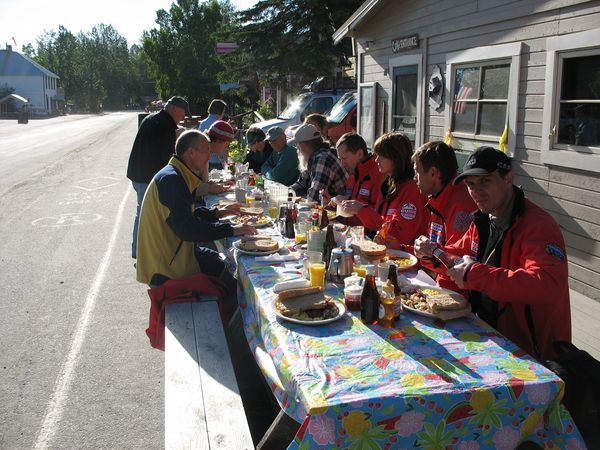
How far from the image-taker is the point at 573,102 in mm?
6066

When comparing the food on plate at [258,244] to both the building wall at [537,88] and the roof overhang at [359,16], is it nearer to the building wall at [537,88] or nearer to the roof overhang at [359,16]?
the building wall at [537,88]

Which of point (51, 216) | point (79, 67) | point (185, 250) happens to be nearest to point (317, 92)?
point (51, 216)

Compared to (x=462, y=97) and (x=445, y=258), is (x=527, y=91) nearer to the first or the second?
(x=462, y=97)

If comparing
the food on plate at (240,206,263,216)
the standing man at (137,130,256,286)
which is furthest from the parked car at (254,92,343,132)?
the standing man at (137,130,256,286)

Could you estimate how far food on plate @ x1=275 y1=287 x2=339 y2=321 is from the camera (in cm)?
289

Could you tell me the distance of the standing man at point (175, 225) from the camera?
14.2 feet

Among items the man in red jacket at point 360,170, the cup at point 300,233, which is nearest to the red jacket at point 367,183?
the man in red jacket at point 360,170

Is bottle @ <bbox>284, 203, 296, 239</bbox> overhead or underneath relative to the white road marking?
overhead

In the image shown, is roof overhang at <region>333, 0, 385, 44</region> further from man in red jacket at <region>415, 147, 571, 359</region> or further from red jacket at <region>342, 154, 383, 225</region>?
man in red jacket at <region>415, 147, 571, 359</region>

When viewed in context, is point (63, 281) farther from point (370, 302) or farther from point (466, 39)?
point (466, 39)

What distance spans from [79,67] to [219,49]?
9338 centimetres

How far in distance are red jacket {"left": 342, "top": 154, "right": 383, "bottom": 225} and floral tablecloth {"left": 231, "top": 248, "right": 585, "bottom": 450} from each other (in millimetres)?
3008

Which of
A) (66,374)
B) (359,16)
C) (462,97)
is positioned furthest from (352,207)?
(359,16)

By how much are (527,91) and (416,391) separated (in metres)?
5.63
